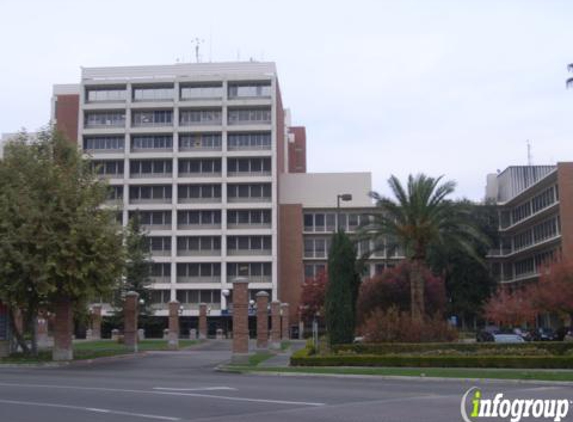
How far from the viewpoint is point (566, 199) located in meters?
67.8

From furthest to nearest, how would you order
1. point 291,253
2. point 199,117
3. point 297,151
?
point 297,151 < point 291,253 < point 199,117

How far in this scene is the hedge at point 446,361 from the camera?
26922 millimetres

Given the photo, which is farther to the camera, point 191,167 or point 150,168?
point 150,168

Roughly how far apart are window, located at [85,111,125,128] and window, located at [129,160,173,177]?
4.78m

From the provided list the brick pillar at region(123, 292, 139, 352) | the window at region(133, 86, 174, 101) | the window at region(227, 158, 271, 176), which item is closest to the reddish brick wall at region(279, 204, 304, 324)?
the window at region(227, 158, 271, 176)

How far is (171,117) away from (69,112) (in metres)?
12.3

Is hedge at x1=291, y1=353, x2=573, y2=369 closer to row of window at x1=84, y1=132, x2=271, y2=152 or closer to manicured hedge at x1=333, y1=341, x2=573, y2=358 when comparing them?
manicured hedge at x1=333, y1=341, x2=573, y2=358

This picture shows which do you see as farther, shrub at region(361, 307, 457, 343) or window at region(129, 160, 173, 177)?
window at region(129, 160, 173, 177)

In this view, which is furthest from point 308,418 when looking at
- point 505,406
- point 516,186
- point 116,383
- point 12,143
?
point 516,186

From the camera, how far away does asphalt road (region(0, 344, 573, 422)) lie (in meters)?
14.5

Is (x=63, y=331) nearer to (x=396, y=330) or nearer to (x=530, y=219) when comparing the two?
(x=396, y=330)

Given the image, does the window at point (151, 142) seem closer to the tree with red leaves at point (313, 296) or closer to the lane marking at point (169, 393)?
the tree with red leaves at point (313, 296)

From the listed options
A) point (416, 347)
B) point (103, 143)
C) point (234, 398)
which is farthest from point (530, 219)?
point (234, 398)

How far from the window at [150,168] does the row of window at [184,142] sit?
147cm
